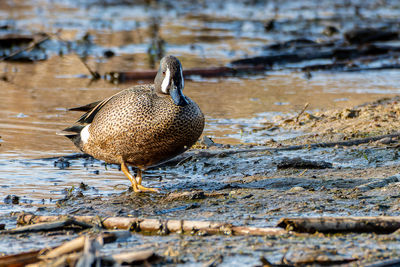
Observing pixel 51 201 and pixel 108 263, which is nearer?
pixel 108 263

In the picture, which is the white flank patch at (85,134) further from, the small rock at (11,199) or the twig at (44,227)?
the twig at (44,227)

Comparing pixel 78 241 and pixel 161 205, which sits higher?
pixel 78 241

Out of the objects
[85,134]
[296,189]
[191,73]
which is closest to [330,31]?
[191,73]

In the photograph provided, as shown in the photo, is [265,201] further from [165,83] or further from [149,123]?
[165,83]

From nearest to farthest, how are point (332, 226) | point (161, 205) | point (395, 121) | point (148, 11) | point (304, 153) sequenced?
point (332, 226), point (161, 205), point (304, 153), point (395, 121), point (148, 11)

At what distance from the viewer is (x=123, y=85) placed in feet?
29.1

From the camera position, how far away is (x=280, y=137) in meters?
6.48

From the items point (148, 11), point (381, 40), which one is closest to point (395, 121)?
point (381, 40)

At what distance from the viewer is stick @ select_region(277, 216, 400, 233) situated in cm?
327

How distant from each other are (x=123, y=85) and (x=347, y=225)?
236 inches

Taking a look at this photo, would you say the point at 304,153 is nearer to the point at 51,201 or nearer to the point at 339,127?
the point at 339,127

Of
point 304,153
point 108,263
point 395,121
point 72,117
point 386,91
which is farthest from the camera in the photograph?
point 386,91

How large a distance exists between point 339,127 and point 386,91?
245cm

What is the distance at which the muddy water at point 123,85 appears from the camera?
545 cm
